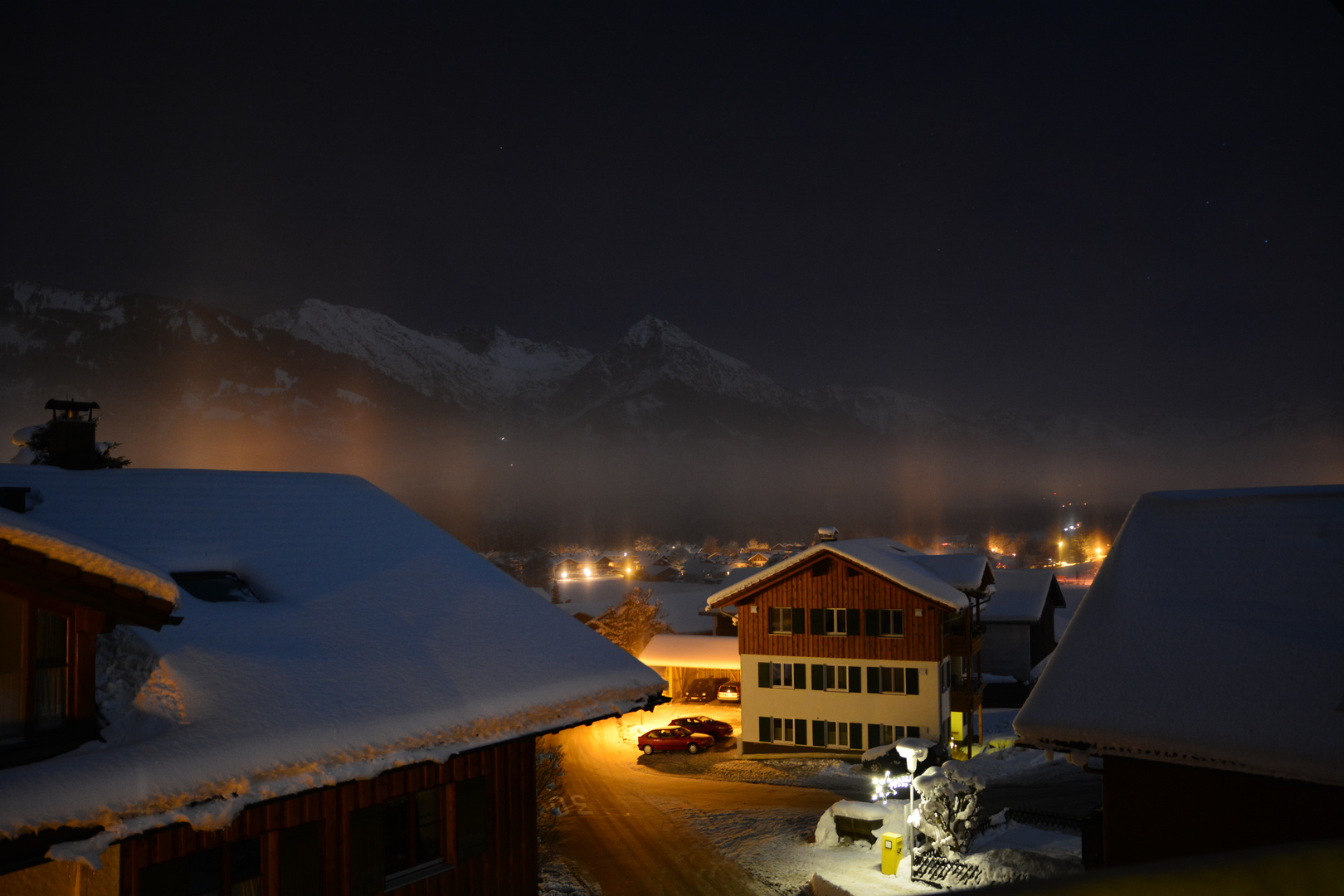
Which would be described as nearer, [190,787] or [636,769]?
[190,787]

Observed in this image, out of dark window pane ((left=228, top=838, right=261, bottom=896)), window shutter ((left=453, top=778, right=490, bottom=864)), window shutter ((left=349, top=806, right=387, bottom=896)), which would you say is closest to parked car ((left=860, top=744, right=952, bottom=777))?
window shutter ((left=453, top=778, right=490, bottom=864))

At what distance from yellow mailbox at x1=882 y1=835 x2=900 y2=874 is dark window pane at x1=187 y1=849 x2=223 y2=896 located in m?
16.9

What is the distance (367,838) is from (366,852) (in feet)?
0.53

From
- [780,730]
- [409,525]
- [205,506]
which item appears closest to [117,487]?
[205,506]

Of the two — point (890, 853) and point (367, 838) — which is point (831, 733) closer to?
point (890, 853)

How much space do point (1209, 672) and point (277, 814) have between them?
38.3ft

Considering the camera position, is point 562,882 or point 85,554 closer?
point 85,554

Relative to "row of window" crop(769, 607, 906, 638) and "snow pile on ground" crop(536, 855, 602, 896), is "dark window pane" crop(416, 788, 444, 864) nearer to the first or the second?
"snow pile on ground" crop(536, 855, 602, 896)

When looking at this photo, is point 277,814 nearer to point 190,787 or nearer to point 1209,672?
point 190,787

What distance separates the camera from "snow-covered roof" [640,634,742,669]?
47.5 m

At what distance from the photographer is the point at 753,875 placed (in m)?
21.0

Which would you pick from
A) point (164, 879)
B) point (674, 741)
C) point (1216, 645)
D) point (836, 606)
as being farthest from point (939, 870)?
point (164, 879)

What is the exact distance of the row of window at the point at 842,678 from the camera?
34469mm

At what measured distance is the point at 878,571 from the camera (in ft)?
115
